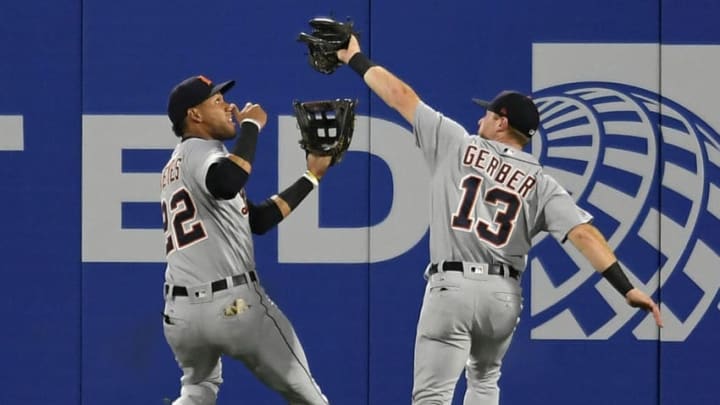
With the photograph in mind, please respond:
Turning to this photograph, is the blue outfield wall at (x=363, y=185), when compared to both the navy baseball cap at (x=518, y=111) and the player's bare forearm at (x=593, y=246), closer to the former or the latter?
the navy baseball cap at (x=518, y=111)

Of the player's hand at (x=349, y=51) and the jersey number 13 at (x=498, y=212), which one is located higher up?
the player's hand at (x=349, y=51)

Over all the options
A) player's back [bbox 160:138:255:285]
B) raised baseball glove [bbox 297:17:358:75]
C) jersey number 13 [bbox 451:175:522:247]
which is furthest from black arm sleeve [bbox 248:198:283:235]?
Result: jersey number 13 [bbox 451:175:522:247]

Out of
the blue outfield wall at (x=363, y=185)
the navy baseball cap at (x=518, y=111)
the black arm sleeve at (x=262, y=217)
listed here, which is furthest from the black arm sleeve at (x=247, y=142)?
the blue outfield wall at (x=363, y=185)

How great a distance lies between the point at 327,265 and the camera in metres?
7.70

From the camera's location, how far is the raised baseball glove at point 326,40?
620 centimetres

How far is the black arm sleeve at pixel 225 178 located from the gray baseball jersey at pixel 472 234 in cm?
91

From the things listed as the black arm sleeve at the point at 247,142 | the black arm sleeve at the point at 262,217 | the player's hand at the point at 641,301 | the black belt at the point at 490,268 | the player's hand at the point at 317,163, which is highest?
the black arm sleeve at the point at 247,142

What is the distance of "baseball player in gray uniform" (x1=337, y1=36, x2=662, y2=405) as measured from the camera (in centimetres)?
582

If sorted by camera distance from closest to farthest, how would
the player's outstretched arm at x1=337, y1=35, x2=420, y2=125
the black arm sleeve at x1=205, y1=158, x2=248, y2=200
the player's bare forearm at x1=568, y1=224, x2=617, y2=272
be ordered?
the black arm sleeve at x1=205, y1=158, x2=248, y2=200 → the player's bare forearm at x1=568, y1=224, x2=617, y2=272 → the player's outstretched arm at x1=337, y1=35, x2=420, y2=125

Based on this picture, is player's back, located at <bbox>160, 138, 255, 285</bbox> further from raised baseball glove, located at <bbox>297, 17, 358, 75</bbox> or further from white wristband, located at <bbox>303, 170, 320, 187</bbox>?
raised baseball glove, located at <bbox>297, 17, 358, 75</bbox>

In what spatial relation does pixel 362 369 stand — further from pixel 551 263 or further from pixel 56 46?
pixel 56 46

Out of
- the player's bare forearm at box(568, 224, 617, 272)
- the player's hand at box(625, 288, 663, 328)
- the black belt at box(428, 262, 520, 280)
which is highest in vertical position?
the player's bare forearm at box(568, 224, 617, 272)

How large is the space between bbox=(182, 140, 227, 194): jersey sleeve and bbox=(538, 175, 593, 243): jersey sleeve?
142 cm

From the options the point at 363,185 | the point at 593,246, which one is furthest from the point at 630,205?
the point at 593,246
